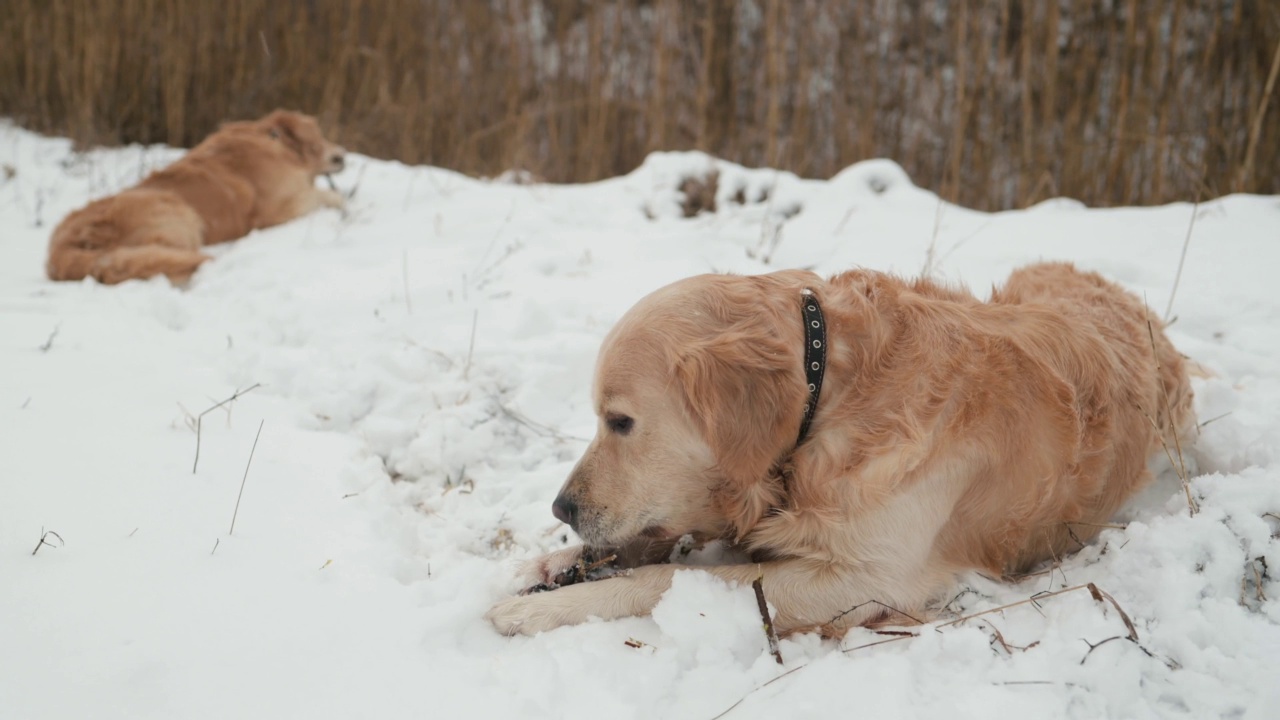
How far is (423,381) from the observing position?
338cm

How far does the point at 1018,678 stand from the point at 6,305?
472 cm

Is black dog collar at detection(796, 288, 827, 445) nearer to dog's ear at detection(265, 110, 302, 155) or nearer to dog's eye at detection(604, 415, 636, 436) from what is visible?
dog's eye at detection(604, 415, 636, 436)

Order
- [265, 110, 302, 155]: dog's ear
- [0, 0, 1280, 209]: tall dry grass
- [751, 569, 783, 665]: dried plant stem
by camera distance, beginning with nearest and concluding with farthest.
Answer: [751, 569, 783, 665]: dried plant stem, [0, 0, 1280, 209]: tall dry grass, [265, 110, 302, 155]: dog's ear

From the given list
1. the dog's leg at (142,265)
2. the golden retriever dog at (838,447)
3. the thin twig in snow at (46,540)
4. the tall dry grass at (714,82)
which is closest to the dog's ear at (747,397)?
the golden retriever dog at (838,447)

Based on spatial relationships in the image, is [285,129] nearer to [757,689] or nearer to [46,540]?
[46,540]

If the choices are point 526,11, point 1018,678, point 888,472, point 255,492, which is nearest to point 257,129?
point 526,11

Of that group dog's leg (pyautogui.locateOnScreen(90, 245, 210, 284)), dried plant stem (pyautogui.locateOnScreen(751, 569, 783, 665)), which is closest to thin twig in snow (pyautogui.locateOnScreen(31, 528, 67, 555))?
dried plant stem (pyautogui.locateOnScreen(751, 569, 783, 665))

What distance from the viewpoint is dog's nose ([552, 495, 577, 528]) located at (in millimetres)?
2215

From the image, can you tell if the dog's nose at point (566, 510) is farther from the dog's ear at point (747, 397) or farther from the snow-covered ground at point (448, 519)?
the dog's ear at point (747, 397)

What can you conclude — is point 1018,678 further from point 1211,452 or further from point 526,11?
point 526,11

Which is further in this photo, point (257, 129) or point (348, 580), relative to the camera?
point (257, 129)

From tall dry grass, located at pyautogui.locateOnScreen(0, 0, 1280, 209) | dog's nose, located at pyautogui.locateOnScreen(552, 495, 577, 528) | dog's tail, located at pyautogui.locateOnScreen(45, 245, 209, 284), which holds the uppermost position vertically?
tall dry grass, located at pyautogui.locateOnScreen(0, 0, 1280, 209)

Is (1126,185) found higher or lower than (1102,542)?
higher

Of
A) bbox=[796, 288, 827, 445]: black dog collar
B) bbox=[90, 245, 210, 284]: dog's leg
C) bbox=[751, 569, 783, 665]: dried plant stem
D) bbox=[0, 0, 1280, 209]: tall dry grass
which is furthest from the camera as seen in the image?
bbox=[0, 0, 1280, 209]: tall dry grass
